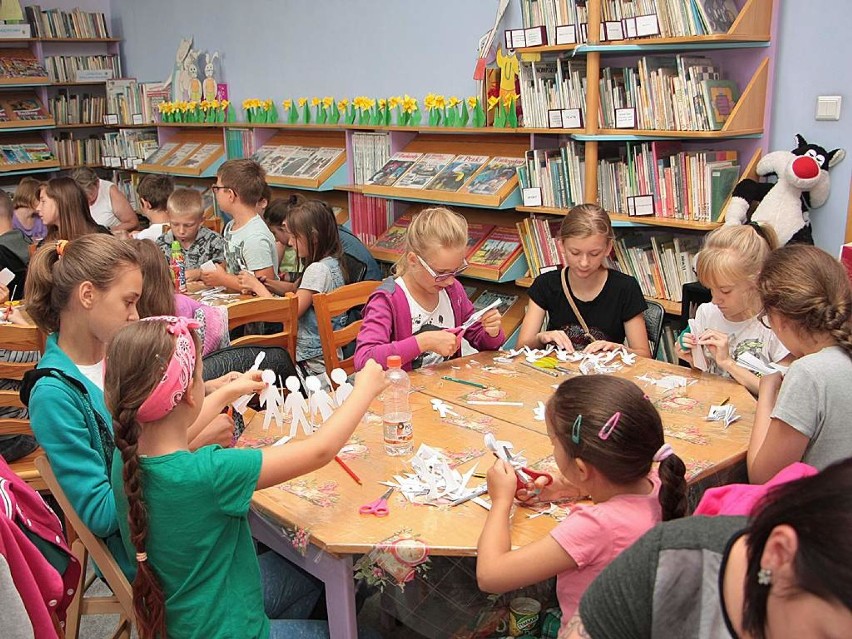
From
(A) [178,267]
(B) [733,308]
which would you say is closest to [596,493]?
(B) [733,308]

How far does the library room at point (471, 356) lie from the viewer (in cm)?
146

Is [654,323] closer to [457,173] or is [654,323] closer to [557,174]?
[557,174]

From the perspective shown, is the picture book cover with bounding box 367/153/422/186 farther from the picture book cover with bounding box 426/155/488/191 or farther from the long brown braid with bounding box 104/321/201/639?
the long brown braid with bounding box 104/321/201/639

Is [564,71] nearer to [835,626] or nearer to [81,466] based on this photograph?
[81,466]

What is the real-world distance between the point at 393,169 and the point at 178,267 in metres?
1.44

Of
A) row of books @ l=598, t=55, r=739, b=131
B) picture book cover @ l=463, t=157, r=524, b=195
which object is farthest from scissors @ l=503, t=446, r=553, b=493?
picture book cover @ l=463, t=157, r=524, b=195

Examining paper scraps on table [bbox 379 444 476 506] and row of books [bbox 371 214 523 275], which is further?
row of books [bbox 371 214 523 275]

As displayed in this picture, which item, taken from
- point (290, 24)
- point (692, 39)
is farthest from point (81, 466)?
point (290, 24)

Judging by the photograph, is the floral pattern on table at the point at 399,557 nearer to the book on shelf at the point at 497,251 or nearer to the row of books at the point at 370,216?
the book on shelf at the point at 497,251

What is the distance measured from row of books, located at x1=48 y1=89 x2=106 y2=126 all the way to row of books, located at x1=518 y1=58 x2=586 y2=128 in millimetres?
5463

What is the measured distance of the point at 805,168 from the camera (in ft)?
A: 10.5

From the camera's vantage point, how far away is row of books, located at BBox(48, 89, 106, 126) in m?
7.68

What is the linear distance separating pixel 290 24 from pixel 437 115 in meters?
1.82

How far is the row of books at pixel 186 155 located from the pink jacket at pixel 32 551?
5.09m
